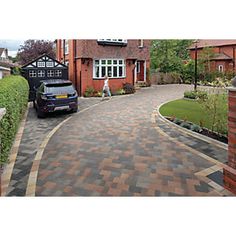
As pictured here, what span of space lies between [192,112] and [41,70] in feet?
26.5

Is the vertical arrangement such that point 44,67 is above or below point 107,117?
above

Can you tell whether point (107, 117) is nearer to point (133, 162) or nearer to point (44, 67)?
point (133, 162)

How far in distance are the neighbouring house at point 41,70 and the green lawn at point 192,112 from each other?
6.47m

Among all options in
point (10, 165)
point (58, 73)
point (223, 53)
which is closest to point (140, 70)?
point (223, 53)

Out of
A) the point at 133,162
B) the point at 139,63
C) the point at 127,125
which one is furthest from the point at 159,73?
the point at 133,162

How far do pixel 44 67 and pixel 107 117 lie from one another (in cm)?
622

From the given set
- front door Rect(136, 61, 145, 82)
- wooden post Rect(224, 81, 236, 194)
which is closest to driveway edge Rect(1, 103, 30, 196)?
wooden post Rect(224, 81, 236, 194)

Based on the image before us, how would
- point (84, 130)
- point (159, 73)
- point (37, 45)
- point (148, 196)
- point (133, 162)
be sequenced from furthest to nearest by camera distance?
1. point (37, 45)
2. point (159, 73)
3. point (84, 130)
4. point (133, 162)
5. point (148, 196)

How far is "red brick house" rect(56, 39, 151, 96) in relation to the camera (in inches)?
594

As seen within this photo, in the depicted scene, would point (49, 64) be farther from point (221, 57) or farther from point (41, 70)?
point (221, 57)

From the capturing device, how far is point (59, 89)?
9328mm

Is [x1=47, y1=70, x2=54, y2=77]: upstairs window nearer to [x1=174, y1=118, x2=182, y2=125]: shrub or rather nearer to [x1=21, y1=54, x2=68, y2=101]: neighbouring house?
[x1=21, y1=54, x2=68, y2=101]: neighbouring house

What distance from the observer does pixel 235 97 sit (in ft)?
11.7
